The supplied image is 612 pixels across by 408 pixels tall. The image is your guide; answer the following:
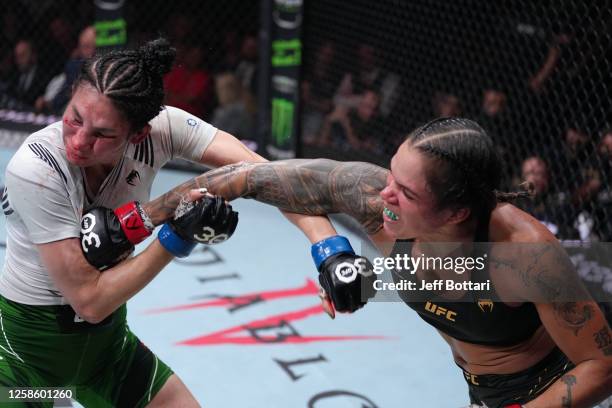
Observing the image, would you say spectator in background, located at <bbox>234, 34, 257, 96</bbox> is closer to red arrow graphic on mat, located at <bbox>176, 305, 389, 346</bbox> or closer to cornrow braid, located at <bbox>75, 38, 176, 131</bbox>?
red arrow graphic on mat, located at <bbox>176, 305, 389, 346</bbox>

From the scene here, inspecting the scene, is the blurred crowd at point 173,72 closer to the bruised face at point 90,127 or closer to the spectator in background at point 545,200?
the spectator in background at point 545,200

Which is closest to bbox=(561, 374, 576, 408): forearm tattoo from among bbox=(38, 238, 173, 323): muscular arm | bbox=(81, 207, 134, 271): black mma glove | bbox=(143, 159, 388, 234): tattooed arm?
bbox=(143, 159, 388, 234): tattooed arm

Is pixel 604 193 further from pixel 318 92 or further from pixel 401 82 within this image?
pixel 318 92

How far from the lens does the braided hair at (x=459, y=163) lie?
65.7 inches

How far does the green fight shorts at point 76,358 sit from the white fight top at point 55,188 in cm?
6

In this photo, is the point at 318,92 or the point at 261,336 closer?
the point at 261,336

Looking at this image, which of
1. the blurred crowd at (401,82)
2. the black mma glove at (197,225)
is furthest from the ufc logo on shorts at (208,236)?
the blurred crowd at (401,82)

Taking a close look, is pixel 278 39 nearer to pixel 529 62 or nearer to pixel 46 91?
pixel 529 62

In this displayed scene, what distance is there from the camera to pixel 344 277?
176cm

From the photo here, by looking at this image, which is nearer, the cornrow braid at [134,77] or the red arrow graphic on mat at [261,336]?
the cornrow braid at [134,77]

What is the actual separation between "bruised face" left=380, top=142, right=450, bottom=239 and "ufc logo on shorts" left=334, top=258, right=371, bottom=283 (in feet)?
0.39

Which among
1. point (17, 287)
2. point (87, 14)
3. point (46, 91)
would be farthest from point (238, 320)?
point (87, 14)

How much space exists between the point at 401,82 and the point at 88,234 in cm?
331

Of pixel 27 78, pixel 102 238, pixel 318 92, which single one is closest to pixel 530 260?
pixel 102 238
